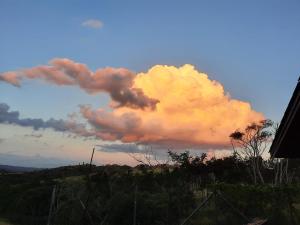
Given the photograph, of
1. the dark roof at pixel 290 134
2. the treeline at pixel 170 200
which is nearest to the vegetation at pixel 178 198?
the treeline at pixel 170 200

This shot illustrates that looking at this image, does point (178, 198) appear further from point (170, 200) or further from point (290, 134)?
point (290, 134)

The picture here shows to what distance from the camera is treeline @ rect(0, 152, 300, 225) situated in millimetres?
22094

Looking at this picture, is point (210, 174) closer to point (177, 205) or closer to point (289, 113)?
point (177, 205)

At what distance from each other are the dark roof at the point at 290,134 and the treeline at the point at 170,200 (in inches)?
232

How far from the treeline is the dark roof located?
5904 millimetres

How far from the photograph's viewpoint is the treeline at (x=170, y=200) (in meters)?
22.1

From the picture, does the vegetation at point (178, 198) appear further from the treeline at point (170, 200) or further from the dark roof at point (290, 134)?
the dark roof at point (290, 134)

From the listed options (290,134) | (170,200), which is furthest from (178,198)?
(290,134)

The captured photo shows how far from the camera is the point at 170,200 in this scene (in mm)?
23953

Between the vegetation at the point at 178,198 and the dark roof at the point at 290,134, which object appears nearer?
the dark roof at the point at 290,134

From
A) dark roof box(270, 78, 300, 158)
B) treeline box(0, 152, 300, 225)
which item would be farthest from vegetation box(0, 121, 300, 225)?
dark roof box(270, 78, 300, 158)

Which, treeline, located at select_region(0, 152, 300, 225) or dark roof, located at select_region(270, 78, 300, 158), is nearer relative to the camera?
dark roof, located at select_region(270, 78, 300, 158)

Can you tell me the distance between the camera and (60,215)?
95.9 feet

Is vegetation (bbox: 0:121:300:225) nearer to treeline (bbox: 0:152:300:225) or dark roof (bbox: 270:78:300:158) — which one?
treeline (bbox: 0:152:300:225)
